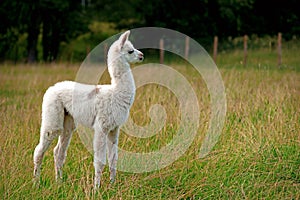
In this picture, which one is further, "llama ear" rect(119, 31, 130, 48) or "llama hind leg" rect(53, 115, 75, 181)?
"llama hind leg" rect(53, 115, 75, 181)

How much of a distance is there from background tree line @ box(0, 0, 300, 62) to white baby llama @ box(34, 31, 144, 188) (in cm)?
1847

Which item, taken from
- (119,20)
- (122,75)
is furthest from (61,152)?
(119,20)

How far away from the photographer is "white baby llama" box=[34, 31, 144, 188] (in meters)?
4.23

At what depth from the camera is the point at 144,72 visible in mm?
10734

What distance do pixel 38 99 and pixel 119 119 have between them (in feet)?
14.7

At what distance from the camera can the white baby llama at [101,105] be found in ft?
13.9

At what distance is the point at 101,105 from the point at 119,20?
73.4ft

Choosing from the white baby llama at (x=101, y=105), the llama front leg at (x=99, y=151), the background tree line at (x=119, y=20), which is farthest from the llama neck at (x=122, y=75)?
the background tree line at (x=119, y=20)

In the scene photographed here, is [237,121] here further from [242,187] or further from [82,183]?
[82,183]

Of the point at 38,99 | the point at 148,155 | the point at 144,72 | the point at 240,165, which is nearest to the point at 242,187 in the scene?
the point at 240,165

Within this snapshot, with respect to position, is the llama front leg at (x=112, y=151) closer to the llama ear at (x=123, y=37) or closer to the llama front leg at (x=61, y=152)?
the llama front leg at (x=61, y=152)

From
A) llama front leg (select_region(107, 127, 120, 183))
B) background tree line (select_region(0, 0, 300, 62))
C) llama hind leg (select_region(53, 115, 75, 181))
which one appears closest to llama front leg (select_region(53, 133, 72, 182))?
llama hind leg (select_region(53, 115, 75, 181))

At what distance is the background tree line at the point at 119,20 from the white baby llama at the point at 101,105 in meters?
18.5

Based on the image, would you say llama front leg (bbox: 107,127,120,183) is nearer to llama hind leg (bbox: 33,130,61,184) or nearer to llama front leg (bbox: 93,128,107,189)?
llama front leg (bbox: 93,128,107,189)
